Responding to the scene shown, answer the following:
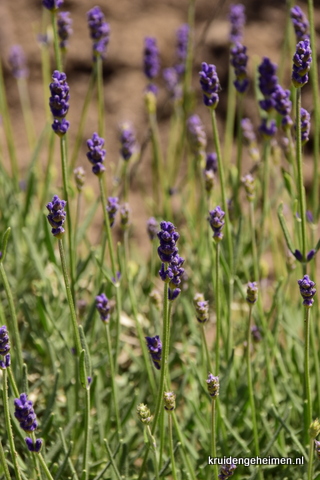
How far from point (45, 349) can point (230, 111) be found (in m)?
1.28

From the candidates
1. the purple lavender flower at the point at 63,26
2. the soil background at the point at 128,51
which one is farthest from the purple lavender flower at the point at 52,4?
the soil background at the point at 128,51

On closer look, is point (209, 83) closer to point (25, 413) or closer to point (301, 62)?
point (301, 62)

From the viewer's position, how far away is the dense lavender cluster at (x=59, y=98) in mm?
1338

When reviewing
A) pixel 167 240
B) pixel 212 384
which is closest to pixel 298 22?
pixel 167 240

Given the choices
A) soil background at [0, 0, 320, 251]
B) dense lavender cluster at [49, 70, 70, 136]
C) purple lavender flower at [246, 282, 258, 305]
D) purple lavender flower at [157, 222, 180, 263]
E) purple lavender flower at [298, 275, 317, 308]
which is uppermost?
soil background at [0, 0, 320, 251]

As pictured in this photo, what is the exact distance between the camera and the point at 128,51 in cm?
384

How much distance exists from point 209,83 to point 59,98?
0.35 meters

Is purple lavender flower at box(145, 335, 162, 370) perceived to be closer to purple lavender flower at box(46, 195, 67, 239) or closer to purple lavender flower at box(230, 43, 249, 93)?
purple lavender flower at box(46, 195, 67, 239)

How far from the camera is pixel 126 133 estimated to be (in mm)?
1972

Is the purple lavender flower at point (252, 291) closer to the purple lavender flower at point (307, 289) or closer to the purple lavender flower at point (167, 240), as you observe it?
the purple lavender flower at point (307, 289)

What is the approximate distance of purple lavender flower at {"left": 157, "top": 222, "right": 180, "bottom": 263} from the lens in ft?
3.80

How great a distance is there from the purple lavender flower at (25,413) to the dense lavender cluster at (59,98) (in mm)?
572

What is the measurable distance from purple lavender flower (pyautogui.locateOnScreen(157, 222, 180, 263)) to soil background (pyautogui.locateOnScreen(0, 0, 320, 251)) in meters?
2.28

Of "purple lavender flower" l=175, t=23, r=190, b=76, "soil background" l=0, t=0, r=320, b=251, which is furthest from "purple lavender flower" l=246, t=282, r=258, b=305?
"soil background" l=0, t=0, r=320, b=251
